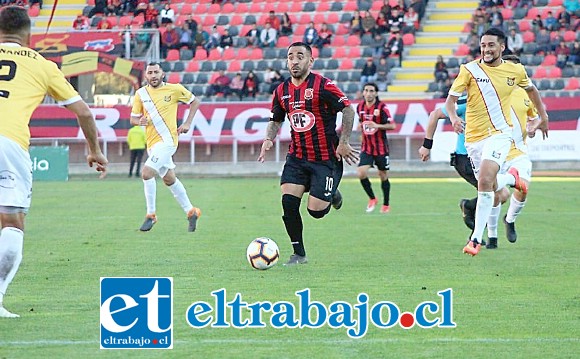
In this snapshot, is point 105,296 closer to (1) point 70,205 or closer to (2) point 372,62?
(1) point 70,205

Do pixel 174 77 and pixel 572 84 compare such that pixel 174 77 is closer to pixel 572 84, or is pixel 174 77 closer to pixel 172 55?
pixel 172 55

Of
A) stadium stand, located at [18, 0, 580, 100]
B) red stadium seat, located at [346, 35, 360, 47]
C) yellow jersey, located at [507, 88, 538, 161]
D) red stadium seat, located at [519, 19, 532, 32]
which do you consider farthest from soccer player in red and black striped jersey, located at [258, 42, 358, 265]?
red stadium seat, located at [519, 19, 532, 32]

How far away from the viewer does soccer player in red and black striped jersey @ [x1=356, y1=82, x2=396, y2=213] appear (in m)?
18.5

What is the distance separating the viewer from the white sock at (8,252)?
7.26m

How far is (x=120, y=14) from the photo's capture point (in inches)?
1602

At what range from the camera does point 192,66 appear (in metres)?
38.2

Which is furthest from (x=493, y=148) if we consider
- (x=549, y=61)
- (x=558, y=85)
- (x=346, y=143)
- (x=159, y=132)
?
(x=549, y=61)

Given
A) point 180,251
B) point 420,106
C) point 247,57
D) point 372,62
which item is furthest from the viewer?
point 247,57

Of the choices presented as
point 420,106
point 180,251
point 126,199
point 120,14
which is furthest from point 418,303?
point 120,14

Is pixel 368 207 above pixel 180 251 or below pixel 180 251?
below

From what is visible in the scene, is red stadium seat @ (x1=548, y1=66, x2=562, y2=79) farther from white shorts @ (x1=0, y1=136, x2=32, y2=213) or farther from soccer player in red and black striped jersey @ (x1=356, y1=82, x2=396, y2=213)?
white shorts @ (x1=0, y1=136, x2=32, y2=213)

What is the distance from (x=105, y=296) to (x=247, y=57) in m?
32.7

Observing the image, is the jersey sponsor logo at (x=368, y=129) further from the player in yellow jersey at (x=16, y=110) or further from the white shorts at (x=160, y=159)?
the player in yellow jersey at (x=16, y=110)

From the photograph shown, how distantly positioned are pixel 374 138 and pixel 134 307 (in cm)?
1312
